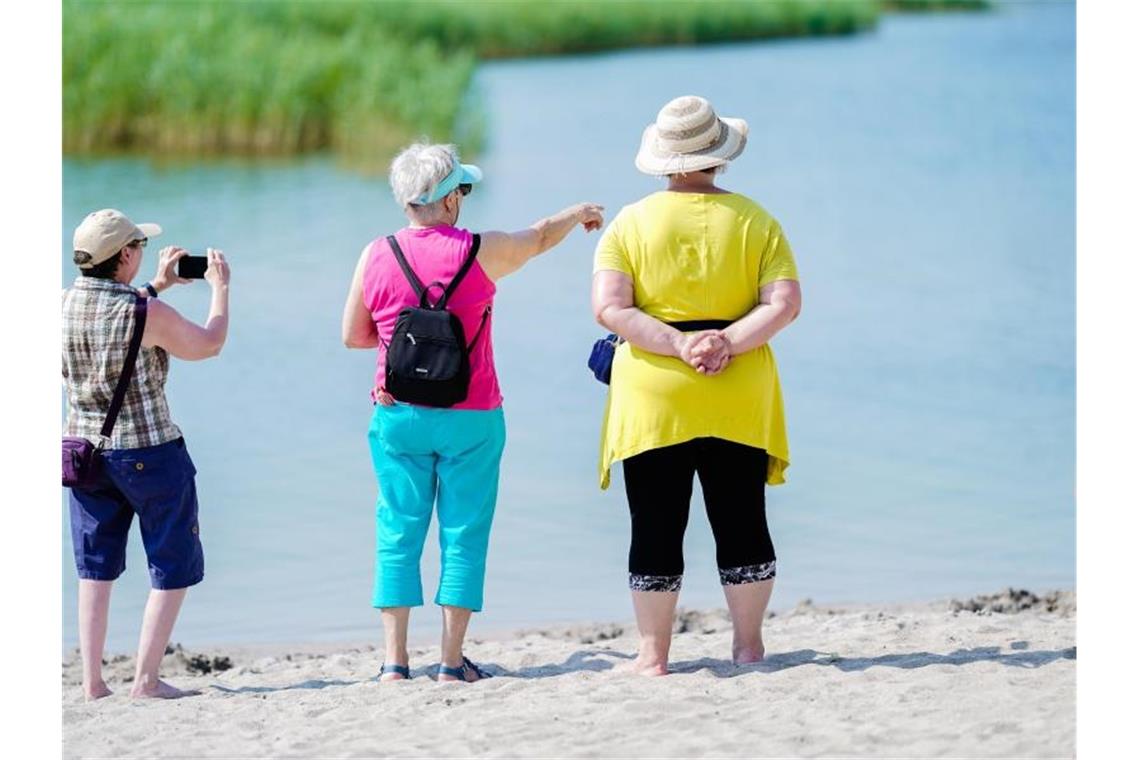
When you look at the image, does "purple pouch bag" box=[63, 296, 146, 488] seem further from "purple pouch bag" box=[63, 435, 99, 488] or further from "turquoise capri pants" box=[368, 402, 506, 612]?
"turquoise capri pants" box=[368, 402, 506, 612]

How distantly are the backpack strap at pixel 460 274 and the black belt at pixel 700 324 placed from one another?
0.54 meters

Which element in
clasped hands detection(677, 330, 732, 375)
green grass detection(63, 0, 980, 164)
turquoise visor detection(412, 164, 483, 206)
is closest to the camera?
clasped hands detection(677, 330, 732, 375)

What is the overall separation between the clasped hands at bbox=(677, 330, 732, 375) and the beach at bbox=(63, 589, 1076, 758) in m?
0.83

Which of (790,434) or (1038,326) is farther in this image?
(1038,326)

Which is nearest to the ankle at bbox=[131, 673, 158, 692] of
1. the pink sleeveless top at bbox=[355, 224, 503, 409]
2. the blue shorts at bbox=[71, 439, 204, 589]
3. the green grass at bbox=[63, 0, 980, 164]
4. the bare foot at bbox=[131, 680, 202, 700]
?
the bare foot at bbox=[131, 680, 202, 700]

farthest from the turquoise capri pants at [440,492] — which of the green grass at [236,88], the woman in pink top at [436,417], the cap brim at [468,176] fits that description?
the green grass at [236,88]

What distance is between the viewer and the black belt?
16.2 ft

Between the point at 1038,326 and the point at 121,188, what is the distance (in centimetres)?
793

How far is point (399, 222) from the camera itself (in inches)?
573

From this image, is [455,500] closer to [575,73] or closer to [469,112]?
[469,112]

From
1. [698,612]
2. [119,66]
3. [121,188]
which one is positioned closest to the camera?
[698,612]

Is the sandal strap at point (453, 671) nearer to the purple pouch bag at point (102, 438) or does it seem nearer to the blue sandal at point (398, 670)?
the blue sandal at point (398, 670)

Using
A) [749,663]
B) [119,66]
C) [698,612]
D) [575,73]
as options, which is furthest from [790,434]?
[575,73]

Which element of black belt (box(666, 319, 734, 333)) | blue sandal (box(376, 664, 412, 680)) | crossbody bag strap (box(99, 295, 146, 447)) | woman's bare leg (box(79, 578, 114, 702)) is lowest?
blue sandal (box(376, 664, 412, 680))
